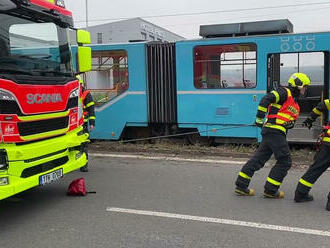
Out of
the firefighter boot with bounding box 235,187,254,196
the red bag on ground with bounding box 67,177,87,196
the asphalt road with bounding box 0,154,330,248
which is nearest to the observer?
the asphalt road with bounding box 0,154,330,248

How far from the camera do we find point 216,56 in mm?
9195

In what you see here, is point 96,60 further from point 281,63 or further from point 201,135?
point 281,63

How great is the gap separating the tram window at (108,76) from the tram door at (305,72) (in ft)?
11.2

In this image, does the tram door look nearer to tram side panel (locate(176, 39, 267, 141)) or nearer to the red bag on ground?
tram side panel (locate(176, 39, 267, 141))

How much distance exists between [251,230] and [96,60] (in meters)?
6.81

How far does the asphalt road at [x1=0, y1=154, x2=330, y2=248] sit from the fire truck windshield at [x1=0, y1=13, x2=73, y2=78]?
1.74m

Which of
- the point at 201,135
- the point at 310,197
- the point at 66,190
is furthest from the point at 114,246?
the point at 201,135

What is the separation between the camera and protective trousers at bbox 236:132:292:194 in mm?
5504

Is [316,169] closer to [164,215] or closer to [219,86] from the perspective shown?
[164,215]

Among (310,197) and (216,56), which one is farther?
(216,56)

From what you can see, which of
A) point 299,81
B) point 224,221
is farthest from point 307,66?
point 224,221

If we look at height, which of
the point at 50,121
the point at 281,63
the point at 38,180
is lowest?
the point at 38,180

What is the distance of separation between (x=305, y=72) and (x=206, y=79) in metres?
2.32

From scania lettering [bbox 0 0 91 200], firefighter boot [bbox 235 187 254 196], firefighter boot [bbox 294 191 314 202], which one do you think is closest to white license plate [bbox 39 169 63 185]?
scania lettering [bbox 0 0 91 200]
